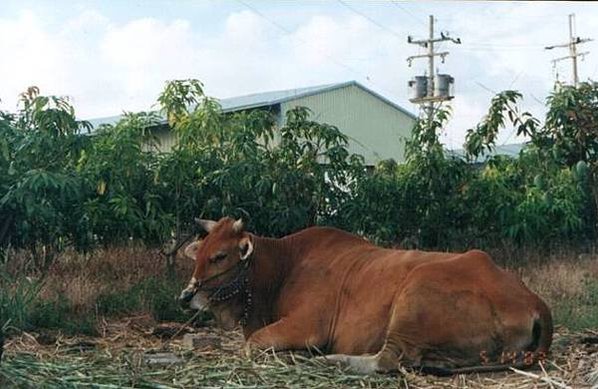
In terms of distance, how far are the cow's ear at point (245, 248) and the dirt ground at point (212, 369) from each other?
69 cm

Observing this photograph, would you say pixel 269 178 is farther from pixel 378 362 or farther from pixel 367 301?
pixel 378 362

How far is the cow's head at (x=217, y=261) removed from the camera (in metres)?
6.86

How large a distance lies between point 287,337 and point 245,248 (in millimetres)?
815

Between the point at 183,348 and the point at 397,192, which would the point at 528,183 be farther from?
the point at 183,348

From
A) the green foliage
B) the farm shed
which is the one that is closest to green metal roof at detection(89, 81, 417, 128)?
the farm shed

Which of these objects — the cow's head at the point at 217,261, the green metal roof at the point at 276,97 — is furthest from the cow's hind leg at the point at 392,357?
the green metal roof at the point at 276,97

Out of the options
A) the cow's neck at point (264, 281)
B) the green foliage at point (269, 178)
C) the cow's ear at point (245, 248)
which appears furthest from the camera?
the green foliage at point (269, 178)

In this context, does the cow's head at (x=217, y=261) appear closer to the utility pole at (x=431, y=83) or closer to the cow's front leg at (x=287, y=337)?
the cow's front leg at (x=287, y=337)

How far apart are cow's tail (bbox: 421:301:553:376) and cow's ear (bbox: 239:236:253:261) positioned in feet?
5.52

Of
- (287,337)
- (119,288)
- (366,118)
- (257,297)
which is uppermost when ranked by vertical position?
(366,118)

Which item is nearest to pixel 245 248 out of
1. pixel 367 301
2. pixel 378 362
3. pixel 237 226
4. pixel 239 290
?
pixel 237 226

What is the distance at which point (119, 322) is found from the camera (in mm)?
8500

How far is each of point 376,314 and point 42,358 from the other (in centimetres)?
230

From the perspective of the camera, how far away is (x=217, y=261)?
22.7 ft
